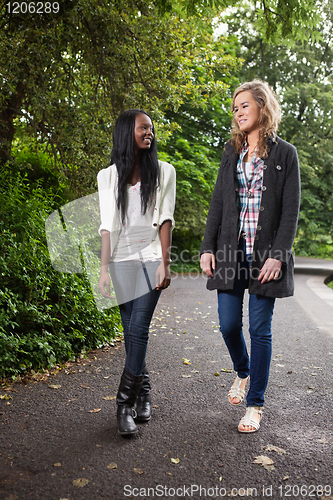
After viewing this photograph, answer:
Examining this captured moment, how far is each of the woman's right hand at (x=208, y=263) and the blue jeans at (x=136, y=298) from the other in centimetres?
37

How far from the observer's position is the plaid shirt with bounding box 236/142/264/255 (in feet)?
10.3

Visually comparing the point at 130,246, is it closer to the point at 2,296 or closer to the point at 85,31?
the point at 2,296

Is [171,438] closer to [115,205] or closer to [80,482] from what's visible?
[80,482]

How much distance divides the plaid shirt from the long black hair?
0.62m

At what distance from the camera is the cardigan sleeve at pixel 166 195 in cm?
309

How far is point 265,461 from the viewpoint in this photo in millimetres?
2676

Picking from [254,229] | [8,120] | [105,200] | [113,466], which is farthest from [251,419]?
[8,120]

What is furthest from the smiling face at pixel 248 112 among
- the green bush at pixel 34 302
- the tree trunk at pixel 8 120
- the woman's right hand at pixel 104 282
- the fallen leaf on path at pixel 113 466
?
the tree trunk at pixel 8 120

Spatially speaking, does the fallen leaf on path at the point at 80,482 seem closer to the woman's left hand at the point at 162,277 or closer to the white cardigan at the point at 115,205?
the woman's left hand at the point at 162,277

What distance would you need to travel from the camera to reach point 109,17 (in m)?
6.37

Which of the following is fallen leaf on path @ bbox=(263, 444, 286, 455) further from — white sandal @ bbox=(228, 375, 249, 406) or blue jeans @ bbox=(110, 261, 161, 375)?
blue jeans @ bbox=(110, 261, 161, 375)

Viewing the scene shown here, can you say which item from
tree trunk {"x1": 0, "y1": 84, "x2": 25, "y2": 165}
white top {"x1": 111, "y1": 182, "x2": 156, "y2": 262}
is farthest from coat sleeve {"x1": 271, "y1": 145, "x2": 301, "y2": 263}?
tree trunk {"x1": 0, "y1": 84, "x2": 25, "y2": 165}

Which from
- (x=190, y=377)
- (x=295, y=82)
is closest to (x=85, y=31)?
(x=190, y=377)

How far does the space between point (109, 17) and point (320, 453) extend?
6.10 metres
